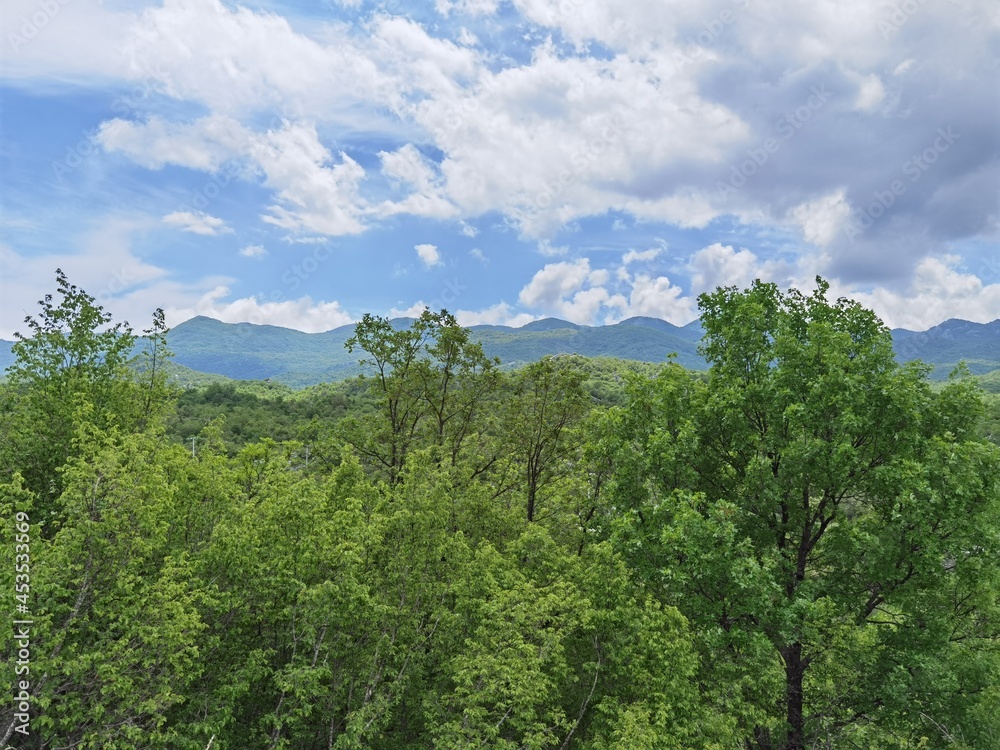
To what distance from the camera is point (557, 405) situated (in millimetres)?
29156

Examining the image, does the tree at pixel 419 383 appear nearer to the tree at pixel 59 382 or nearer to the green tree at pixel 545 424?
the green tree at pixel 545 424

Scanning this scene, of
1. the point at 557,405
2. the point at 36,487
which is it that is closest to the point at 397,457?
the point at 557,405

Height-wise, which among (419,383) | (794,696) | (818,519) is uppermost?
(419,383)

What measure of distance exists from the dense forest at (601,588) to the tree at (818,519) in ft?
0.31

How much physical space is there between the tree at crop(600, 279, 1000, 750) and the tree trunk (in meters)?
0.06

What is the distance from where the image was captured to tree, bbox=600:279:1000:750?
14.7 m

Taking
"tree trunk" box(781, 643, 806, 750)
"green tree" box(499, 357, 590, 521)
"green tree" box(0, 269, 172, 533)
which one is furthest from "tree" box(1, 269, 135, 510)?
"tree trunk" box(781, 643, 806, 750)

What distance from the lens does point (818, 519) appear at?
679 inches

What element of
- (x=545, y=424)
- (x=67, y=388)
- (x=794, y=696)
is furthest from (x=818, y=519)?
(x=67, y=388)

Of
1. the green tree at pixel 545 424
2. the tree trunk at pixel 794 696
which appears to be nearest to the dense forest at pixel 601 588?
the tree trunk at pixel 794 696

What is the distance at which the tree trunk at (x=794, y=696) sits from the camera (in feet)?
59.1

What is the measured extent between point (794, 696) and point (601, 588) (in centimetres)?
768

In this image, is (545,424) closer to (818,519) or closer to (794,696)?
(818,519)

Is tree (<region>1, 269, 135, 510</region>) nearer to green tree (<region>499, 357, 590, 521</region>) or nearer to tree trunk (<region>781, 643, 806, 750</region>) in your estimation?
green tree (<region>499, 357, 590, 521</region>)
